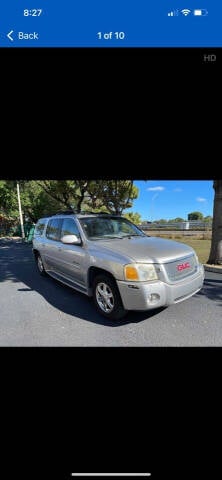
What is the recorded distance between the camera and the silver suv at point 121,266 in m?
2.81

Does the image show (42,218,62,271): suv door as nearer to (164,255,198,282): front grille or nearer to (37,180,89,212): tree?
(164,255,198,282): front grille

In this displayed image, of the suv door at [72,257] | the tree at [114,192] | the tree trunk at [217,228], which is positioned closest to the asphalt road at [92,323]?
the suv door at [72,257]

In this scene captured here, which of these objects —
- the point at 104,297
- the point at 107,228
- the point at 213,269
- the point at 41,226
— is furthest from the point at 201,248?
the point at 104,297

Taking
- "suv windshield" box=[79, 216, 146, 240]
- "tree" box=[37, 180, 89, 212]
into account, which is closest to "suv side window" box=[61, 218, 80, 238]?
"suv windshield" box=[79, 216, 146, 240]

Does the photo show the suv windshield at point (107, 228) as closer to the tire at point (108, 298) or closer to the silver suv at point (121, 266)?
the silver suv at point (121, 266)

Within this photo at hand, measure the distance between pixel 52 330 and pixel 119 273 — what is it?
1.30 meters

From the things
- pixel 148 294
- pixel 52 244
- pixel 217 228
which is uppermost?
pixel 217 228

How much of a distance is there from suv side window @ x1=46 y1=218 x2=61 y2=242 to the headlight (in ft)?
7.44

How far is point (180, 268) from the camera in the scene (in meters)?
3.07

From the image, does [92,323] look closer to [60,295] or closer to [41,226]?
[60,295]
